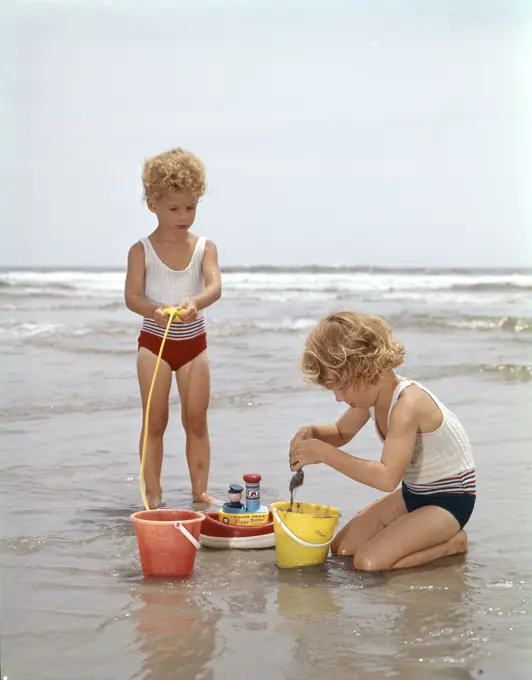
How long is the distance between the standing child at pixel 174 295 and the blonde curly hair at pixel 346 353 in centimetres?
105

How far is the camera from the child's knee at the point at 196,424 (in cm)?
446

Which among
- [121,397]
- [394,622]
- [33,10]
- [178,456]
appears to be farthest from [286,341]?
[394,622]

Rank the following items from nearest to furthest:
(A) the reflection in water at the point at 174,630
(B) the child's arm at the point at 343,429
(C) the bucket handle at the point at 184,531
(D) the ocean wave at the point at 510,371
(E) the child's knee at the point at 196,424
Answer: (A) the reflection in water at the point at 174,630 < (C) the bucket handle at the point at 184,531 < (B) the child's arm at the point at 343,429 < (E) the child's knee at the point at 196,424 < (D) the ocean wave at the point at 510,371

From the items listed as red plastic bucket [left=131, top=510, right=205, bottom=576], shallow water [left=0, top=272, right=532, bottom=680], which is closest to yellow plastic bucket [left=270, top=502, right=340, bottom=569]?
shallow water [left=0, top=272, right=532, bottom=680]

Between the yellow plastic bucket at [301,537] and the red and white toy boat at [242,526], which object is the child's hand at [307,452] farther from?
the red and white toy boat at [242,526]

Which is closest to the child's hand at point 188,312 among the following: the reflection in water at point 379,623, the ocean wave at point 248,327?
the reflection in water at point 379,623

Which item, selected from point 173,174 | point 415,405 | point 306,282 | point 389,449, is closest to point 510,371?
point 173,174

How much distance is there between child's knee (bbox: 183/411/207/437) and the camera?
4457 mm

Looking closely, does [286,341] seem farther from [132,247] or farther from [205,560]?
[205,560]

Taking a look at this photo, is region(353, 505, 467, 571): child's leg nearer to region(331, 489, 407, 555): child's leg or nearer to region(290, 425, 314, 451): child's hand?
region(331, 489, 407, 555): child's leg

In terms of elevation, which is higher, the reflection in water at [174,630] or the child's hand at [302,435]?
the child's hand at [302,435]

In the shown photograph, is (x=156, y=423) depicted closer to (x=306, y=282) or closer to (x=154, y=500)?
(x=154, y=500)

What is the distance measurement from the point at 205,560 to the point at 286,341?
7551mm

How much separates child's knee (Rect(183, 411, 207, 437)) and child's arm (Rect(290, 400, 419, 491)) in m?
1.14
